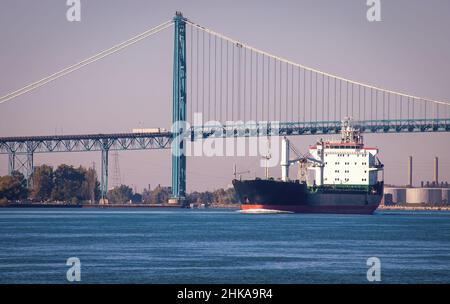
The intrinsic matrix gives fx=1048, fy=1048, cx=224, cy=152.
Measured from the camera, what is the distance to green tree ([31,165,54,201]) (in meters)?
132

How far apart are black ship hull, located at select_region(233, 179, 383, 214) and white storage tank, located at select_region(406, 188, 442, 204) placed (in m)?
99.9

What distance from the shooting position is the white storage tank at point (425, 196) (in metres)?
183

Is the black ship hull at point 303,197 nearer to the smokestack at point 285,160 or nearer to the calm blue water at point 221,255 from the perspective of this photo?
the smokestack at point 285,160

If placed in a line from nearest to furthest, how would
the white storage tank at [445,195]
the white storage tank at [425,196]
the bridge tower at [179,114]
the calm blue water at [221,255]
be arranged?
1. the calm blue water at [221,255]
2. the bridge tower at [179,114]
3. the white storage tank at [425,196]
4. the white storage tank at [445,195]

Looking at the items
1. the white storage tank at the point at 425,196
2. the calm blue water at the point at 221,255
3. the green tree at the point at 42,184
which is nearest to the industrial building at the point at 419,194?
the white storage tank at the point at 425,196

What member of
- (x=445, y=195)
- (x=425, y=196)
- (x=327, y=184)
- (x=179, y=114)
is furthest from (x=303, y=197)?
(x=445, y=195)

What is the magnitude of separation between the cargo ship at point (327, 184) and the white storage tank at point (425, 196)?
3826 inches

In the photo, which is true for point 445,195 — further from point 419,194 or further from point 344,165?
point 344,165

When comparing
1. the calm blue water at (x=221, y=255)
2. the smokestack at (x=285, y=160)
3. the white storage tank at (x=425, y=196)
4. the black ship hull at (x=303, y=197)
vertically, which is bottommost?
the white storage tank at (x=425, y=196)

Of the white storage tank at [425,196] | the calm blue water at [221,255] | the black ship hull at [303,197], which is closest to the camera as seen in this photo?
the calm blue water at [221,255]

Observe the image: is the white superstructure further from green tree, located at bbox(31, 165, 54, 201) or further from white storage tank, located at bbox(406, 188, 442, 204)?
white storage tank, located at bbox(406, 188, 442, 204)

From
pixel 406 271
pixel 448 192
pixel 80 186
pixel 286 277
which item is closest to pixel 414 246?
pixel 406 271

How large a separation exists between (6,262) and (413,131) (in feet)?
224
